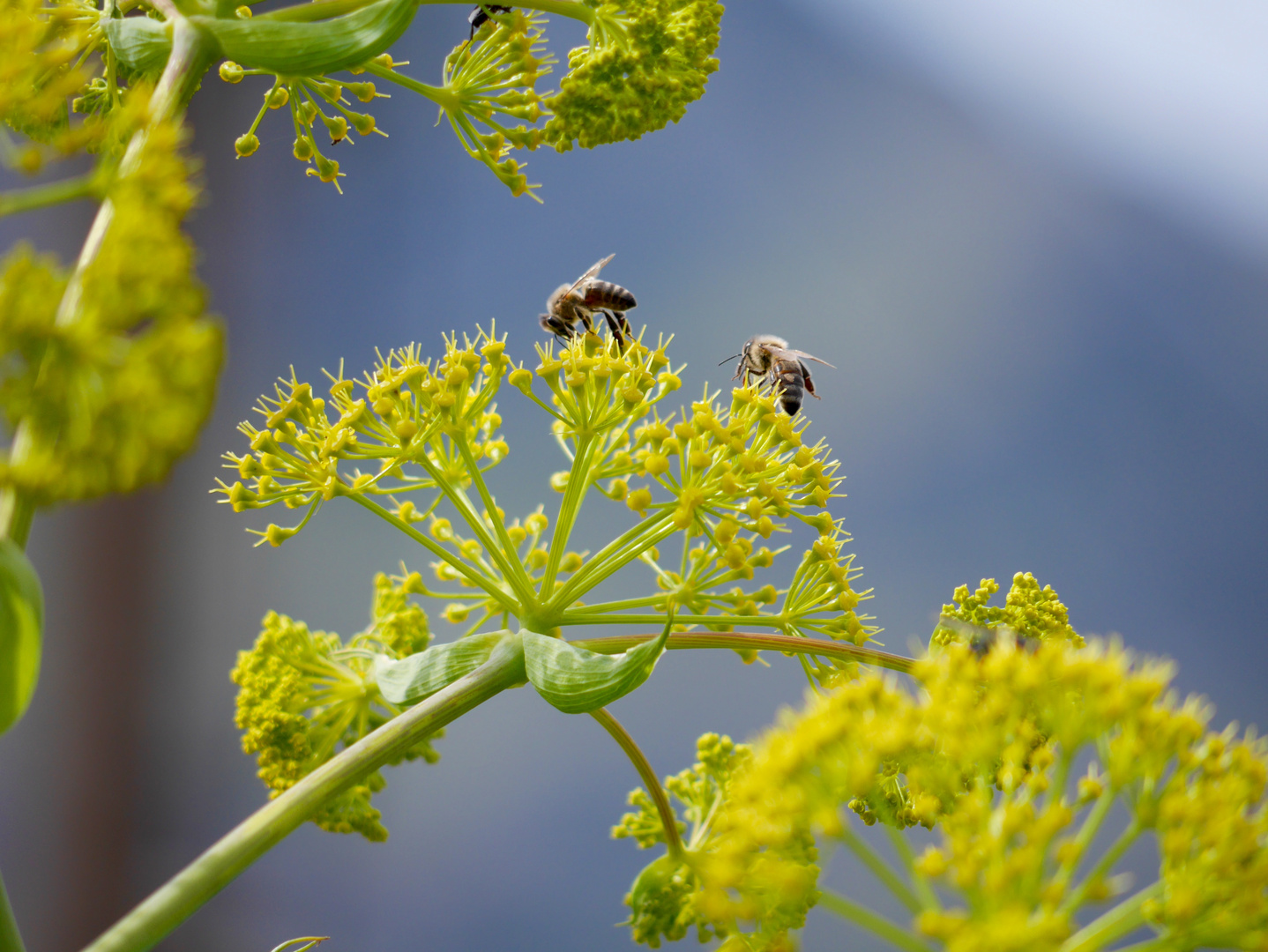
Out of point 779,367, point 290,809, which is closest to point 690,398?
point 779,367

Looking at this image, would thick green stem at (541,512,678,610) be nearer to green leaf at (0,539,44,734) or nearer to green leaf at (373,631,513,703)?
green leaf at (373,631,513,703)

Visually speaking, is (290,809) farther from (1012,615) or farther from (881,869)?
(1012,615)

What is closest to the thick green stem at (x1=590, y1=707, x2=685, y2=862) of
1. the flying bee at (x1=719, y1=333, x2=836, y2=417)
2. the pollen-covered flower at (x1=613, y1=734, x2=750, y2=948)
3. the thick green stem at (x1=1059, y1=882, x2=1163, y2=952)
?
the pollen-covered flower at (x1=613, y1=734, x2=750, y2=948)

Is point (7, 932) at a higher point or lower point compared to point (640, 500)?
lower

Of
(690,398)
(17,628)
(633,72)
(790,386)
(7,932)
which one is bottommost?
(7,932)

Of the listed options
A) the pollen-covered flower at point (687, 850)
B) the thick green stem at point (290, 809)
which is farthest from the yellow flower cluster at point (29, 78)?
the pollen-covered flower at point (687, 850)

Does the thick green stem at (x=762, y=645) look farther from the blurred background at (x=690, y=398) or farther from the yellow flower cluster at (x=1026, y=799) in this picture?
the blurred background at (x=690, y=398)
